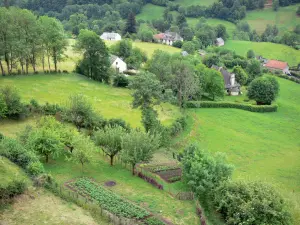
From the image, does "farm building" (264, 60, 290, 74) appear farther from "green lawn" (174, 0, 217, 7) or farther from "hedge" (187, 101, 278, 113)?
"green lawn" (174, 0, 217, 7)

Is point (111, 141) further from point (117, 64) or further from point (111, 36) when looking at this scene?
point (111, 36)

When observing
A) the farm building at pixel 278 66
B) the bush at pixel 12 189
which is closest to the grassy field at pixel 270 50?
the farm building at pixel 278 66

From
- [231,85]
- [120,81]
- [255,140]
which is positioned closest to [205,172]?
[255,140]

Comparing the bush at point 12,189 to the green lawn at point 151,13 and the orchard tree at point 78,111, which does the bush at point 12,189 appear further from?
the green lawn at point 151,13

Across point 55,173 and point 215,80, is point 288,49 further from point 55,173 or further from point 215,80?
point 55,173

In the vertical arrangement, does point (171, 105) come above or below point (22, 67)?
below

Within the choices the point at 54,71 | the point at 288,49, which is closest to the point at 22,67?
the point at 54,71
